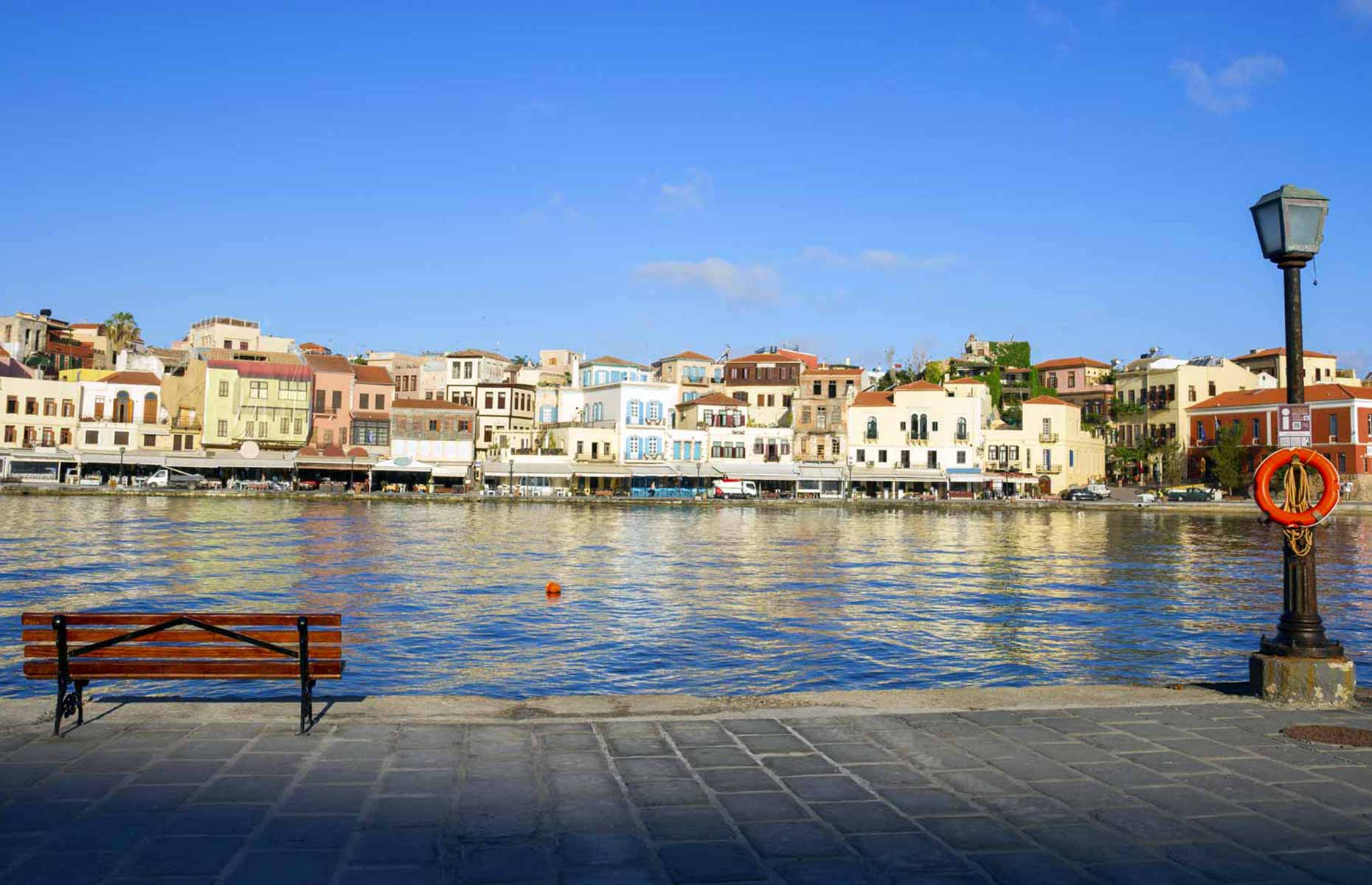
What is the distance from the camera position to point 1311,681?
741 cm

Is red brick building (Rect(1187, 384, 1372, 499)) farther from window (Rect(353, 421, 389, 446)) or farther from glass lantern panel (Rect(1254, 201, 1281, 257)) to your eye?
window (Rect(353, 421, 389, 446))

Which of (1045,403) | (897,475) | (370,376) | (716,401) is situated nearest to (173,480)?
(370,376)

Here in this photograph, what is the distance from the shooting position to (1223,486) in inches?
2744

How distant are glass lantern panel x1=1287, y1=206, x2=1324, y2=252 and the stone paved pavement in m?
3.66

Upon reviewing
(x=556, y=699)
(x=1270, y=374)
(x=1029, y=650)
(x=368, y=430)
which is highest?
(x=1270, y=374)

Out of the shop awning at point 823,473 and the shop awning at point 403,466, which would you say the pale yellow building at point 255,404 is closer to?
the shop awning at point 403,466

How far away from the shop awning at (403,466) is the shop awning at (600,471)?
1106 centimetres

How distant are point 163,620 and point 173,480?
6805cm

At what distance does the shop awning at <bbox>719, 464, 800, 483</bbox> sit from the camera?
2904 inches

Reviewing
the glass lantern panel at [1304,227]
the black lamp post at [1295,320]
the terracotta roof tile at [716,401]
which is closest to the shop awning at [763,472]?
the terracotta roof tile at [716,401]

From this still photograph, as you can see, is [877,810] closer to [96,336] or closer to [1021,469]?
[1021,469]

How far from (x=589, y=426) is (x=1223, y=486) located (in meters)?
44.8

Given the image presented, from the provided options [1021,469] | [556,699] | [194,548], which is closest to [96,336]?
[194,548]

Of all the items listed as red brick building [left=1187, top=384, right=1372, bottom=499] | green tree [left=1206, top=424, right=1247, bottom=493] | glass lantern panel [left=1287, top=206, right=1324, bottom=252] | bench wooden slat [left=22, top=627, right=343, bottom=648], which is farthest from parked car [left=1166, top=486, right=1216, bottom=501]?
bench wooden slat [left=22, top=627, right=343, bottom=648]
